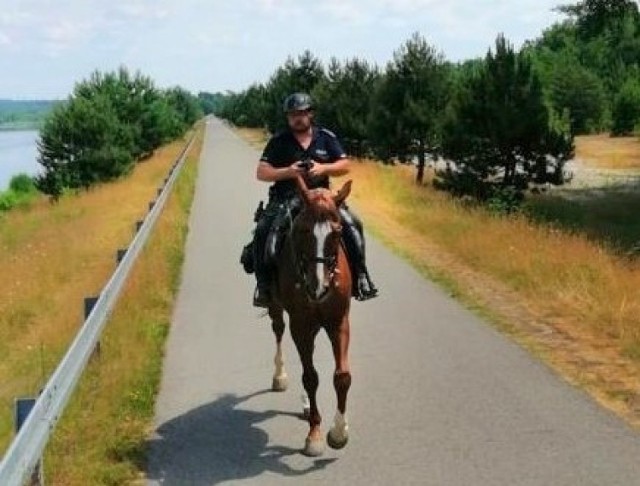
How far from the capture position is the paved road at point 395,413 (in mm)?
5547

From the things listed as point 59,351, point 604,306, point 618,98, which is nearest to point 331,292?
point 59,351

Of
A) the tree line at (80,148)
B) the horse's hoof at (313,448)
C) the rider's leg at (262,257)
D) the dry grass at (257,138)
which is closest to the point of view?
the horse's hoof at (313,448)

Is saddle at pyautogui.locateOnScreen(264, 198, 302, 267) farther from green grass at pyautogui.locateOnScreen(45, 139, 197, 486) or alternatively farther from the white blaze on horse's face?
green grass at pyautogui.locateOnScreen(45, 139, 197, 486)

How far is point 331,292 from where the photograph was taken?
18.5 feet

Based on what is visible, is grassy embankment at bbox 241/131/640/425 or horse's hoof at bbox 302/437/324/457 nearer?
horse's hoof at bbox 302/437/324/457

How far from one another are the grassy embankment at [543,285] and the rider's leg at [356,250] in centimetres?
228

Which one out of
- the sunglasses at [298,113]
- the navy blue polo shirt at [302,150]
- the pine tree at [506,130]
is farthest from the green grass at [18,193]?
the sunglasses at [298,113]

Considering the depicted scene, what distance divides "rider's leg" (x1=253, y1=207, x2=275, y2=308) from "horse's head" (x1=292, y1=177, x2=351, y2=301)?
1008mm

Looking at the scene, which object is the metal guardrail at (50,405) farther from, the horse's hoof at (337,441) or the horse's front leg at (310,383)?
the horse's hoof at (337,441)

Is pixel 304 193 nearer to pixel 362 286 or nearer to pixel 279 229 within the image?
pixel 279 229

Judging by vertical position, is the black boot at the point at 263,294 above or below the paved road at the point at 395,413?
above

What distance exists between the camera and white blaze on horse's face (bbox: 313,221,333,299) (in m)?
5.34

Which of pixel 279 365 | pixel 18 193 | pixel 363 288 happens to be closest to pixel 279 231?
pixel 363 288

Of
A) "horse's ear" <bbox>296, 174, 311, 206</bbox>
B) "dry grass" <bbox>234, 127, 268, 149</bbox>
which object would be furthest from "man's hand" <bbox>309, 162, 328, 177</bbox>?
"dry grass" <bbox>234, 127, 268, 149</bbox>
